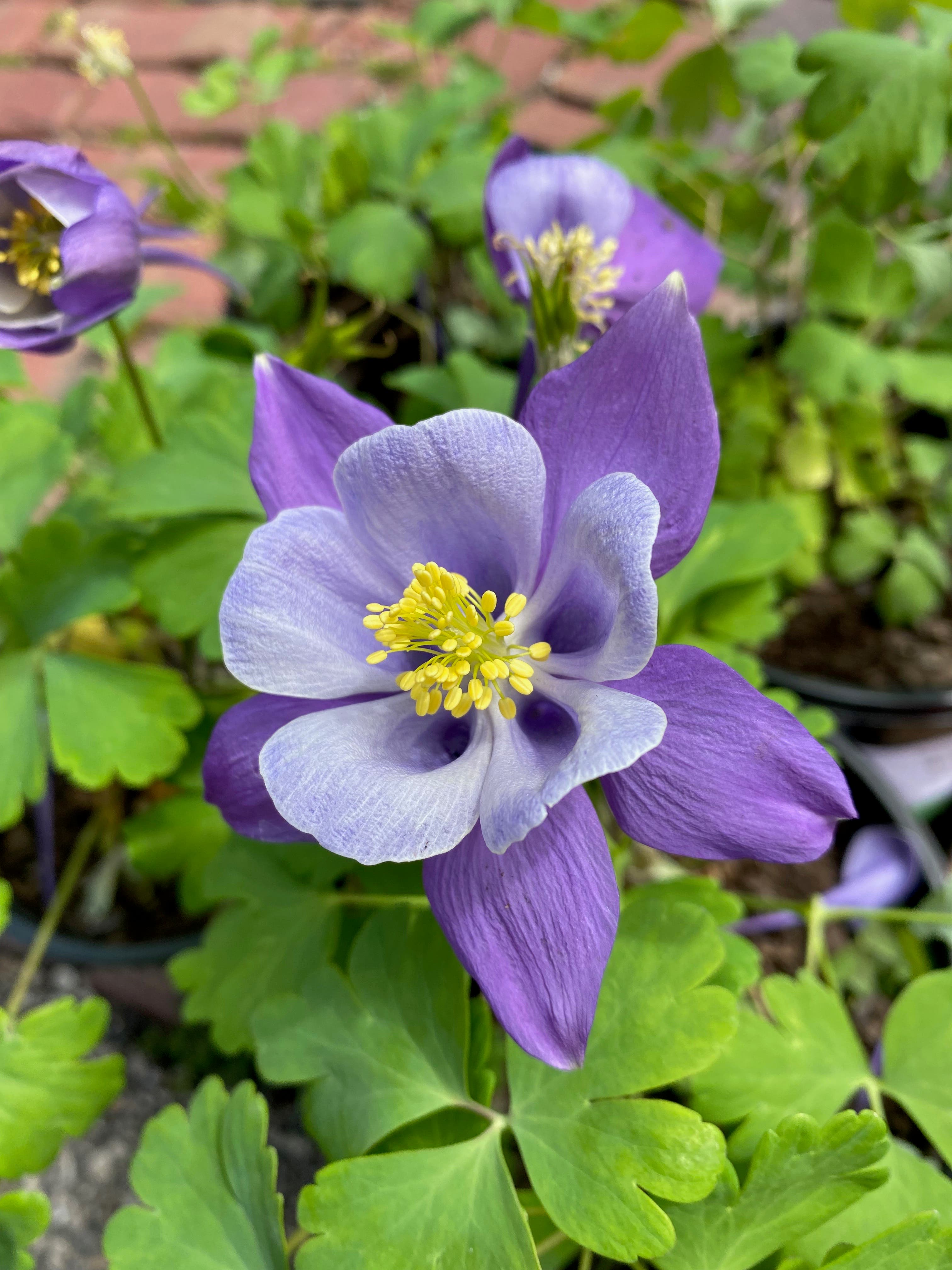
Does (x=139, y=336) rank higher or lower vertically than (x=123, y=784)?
higher

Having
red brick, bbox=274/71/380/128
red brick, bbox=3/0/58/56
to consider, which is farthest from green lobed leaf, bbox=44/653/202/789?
red brick, bbox=3/0/58/56

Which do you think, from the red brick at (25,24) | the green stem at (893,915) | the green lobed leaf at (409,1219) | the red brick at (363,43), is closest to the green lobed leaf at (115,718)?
the green lobed leaf at (409,1219)

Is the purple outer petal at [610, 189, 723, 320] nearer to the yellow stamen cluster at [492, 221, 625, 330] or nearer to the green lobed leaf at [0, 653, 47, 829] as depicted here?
the yellow stamen cluster at [492, 221, 625, 330]

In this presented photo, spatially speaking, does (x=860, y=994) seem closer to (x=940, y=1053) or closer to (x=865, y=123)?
(x=940, y=1053)

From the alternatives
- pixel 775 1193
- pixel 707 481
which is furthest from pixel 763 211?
pixel 775 1193

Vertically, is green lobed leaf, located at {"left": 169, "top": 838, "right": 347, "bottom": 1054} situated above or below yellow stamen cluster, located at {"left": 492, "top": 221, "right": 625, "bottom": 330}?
below

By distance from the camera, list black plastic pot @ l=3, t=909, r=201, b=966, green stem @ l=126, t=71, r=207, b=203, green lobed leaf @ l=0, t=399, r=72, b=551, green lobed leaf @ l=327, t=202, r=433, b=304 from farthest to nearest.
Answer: green stem @ l=126, t=71, r=207, b=203, green lobed leaf @ l=327, t=202, r=433, b=304, black plastic pot @ l=3, t=909, r=201, b=966, green lobed leaf @ l=0, t=399, r=72, b=551

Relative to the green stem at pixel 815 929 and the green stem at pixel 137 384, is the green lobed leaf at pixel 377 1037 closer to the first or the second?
the green stem at pixel 815 929
